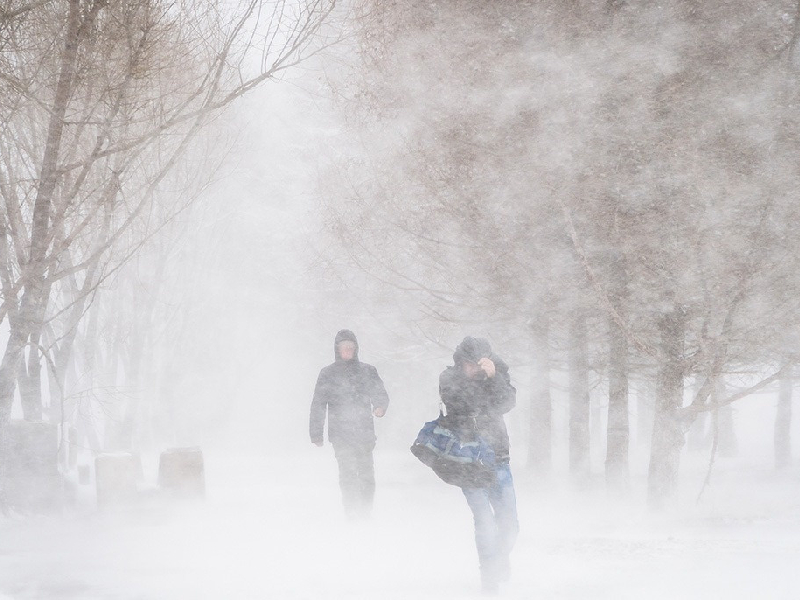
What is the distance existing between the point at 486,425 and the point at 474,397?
0.81ft

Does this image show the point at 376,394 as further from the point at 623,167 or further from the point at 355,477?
the point at 623,167

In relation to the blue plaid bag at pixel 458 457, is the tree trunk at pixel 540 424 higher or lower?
lower

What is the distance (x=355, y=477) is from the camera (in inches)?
356

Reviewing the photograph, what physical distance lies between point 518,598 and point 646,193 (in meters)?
5.32

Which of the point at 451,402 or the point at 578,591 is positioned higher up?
the point at 451,402

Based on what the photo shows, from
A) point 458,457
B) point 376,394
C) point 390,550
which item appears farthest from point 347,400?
point 458,457

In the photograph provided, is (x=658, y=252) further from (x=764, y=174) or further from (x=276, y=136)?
(x=276, y=136)

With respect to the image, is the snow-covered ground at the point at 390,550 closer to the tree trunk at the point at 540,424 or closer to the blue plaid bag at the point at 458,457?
the blue plaid bag at the point at 458,457

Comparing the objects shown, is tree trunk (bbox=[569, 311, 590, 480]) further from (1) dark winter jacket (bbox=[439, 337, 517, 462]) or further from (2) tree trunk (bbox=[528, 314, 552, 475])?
(1) dark winter jacket (bbox=[439, 337, 517, 462])

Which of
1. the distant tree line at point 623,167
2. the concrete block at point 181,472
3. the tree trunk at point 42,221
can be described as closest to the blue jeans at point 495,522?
the distant tree line at point 623,167

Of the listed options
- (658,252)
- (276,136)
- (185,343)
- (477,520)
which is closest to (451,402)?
(477,520)

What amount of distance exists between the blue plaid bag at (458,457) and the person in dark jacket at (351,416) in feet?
10.5

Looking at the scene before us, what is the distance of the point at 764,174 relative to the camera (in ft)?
29.0

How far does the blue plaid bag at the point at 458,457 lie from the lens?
5562 mm
